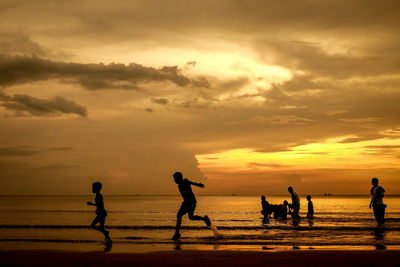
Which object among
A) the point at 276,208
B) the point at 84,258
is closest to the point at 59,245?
the point at 84,258

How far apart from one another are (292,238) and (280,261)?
690 centimetres

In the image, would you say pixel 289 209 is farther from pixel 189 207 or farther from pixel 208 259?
pixel 208 259

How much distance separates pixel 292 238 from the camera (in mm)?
15695

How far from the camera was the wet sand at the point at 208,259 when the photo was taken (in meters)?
8.84

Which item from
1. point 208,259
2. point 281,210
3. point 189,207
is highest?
point 189,207

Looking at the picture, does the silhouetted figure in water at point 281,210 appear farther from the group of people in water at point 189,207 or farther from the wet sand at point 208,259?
the wet sand at point 208,259

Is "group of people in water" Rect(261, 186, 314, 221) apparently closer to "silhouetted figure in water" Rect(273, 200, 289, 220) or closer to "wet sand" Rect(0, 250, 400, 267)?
"silhouetted figure in water" Rect(273, 200, 289, 220)

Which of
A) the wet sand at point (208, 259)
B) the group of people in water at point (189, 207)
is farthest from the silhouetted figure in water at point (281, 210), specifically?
A: the wet sand at point (208, 259)

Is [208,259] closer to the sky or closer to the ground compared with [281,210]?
closer to the sky

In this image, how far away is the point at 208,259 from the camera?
9375mm

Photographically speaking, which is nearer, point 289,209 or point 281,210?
point 281,210

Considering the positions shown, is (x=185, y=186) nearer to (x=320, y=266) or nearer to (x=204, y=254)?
(x=204, y=254)

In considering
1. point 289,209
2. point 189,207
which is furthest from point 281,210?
point 189,207

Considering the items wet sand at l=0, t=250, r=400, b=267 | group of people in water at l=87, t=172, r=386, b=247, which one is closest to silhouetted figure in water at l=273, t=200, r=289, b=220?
group of people in water at l=87, t=172, r=386, b=247
